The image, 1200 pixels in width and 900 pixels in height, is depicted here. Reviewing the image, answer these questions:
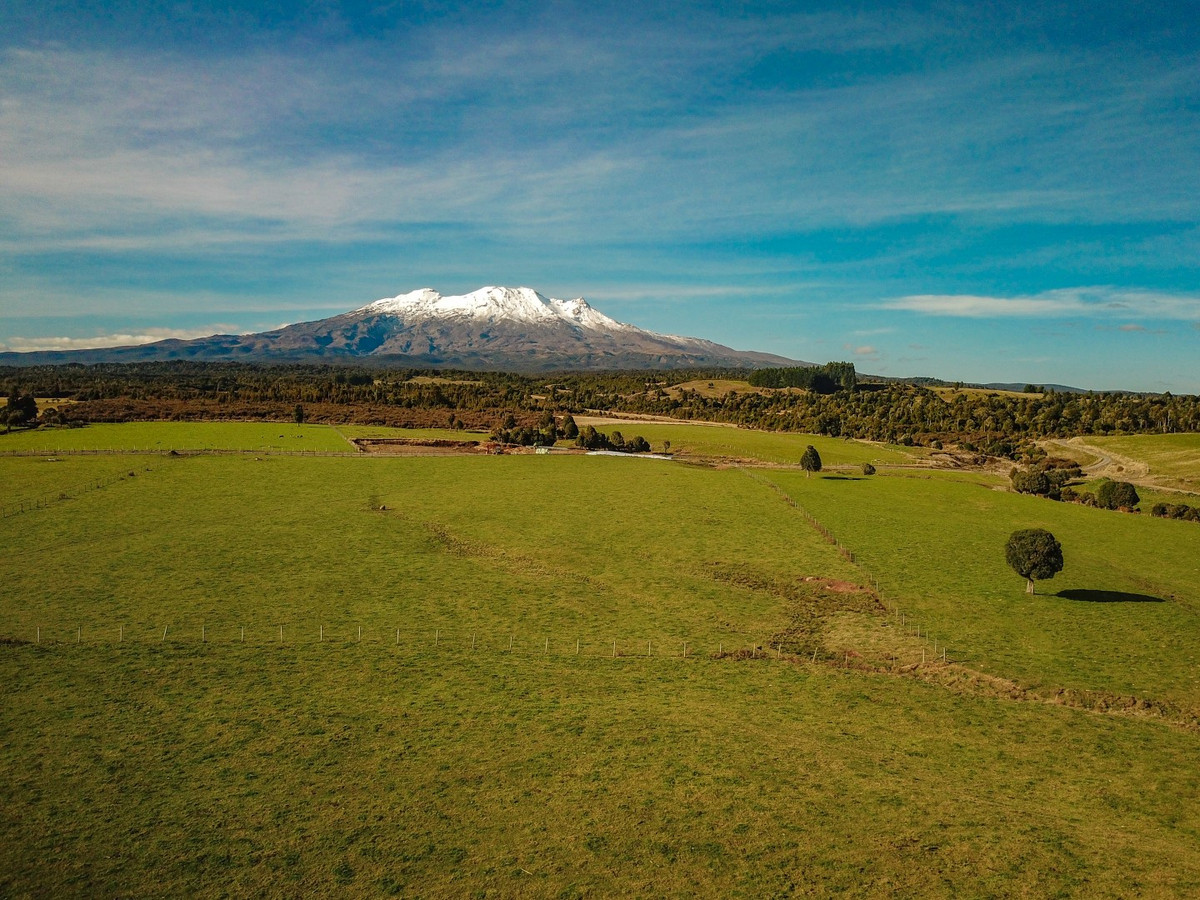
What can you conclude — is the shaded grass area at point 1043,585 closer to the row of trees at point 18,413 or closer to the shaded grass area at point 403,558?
the shaded grass area at point 403,558

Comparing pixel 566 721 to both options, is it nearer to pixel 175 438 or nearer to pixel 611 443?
pixel 611 443

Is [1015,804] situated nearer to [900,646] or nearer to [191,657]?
[900,646]

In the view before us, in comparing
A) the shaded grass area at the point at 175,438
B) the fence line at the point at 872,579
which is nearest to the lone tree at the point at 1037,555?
the fence line at the point at 872,579

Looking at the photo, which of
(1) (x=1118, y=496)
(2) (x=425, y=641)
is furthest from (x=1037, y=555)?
(1) (x=1118, y=496)

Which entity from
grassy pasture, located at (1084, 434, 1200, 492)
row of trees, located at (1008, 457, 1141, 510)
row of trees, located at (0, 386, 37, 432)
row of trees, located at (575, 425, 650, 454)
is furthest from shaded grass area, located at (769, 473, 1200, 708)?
row of trees, located at (0, 386, 37, 432)

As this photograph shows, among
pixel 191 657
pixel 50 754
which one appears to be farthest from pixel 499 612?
pixel 50 754
